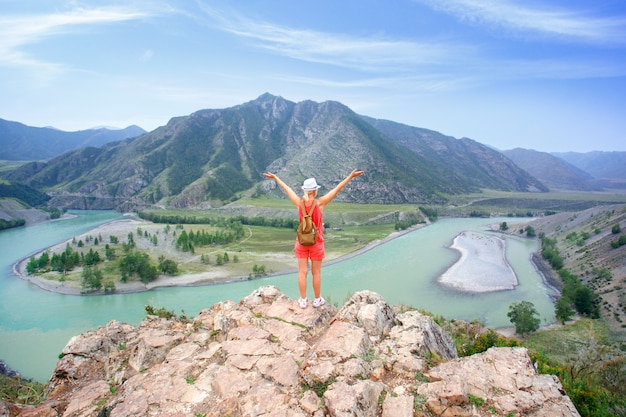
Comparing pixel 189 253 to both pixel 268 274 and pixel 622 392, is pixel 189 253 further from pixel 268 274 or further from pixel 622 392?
pixel 622 392

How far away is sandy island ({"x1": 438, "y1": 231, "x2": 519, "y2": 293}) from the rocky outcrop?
43.5m

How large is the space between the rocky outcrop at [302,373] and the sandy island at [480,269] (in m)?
43.5

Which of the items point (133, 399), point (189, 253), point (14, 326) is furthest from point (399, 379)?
point (189, 253)

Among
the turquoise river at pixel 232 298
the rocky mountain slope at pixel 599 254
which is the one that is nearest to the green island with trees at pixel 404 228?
the rocky mountain slope at pixel 599 254

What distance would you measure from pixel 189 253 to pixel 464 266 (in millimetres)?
52568

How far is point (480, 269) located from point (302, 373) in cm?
5700

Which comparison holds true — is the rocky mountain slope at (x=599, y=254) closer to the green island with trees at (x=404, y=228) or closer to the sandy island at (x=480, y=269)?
the green island with trees at (x=404, y=228)

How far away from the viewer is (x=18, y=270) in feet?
188

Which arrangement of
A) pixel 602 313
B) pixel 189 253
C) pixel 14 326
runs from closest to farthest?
pixel 14 326 → pixel 602 313 → pixel 189 253

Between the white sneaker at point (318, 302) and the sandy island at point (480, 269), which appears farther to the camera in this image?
the sandy island at point (480, 269)

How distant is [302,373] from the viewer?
5852mm

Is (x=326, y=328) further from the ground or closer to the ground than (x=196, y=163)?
closer to the ground

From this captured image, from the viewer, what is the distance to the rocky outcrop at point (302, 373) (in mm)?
5219

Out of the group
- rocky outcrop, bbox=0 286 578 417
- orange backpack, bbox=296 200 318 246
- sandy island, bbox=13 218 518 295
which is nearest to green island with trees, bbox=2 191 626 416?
sandy island, bbox=13 218 518 295
